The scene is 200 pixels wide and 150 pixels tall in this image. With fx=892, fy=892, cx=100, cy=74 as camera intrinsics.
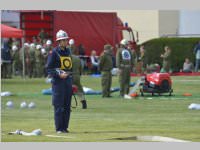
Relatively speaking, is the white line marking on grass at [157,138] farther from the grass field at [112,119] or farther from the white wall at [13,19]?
the white wall at [13,19]

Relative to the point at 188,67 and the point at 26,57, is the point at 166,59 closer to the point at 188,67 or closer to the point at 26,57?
the point at 188,67

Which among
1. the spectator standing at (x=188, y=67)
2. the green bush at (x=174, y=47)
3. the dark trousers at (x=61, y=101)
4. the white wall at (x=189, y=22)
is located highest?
the white wall at (x=189, y=22)

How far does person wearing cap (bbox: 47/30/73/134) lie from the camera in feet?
59.1

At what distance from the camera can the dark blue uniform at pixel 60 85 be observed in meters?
18.0

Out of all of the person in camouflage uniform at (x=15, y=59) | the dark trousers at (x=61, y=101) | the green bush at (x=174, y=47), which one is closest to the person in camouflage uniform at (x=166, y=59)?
the green bush at (x=174, y=47)

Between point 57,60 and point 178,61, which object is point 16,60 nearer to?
point 178,61

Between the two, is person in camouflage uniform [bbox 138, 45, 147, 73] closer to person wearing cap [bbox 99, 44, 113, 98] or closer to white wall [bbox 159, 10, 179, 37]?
white wall [bbox 159, 10, 179, 37]

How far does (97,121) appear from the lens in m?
21.1

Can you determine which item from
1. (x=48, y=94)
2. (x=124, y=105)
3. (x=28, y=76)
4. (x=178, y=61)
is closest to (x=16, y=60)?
(x=28, y=76)

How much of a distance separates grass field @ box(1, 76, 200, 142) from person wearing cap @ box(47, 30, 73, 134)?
354mm

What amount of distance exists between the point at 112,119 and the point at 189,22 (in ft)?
101

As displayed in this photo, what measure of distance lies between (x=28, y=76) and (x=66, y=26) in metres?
3.41

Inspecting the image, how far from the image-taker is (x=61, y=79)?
18078 mm

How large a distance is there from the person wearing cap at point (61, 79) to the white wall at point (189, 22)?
32852mm
